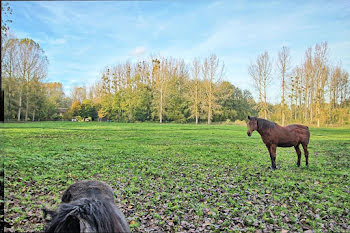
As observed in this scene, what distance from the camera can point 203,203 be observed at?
605 centimetres

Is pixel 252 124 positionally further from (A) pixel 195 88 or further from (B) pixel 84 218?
(A) pixel 195 88

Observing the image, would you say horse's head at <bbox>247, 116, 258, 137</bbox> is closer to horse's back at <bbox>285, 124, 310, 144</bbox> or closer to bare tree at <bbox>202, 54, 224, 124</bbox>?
horse's back at <bbox>285, 124, 310, 144</bbox>

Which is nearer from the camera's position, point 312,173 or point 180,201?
point 180,201

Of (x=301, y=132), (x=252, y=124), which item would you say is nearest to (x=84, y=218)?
(x=252, y=124)

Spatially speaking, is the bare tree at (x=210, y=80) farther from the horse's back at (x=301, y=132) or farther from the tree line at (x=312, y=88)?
the horse's back at (x=301, y=132)

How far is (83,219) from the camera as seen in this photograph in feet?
6.88

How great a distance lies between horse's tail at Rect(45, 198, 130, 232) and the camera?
6.86 ft

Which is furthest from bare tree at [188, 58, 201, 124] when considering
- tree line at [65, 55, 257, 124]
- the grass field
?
the grass field

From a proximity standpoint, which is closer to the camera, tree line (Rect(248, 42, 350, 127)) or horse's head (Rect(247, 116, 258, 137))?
horse's head (Rect(247, 116, 258, 137))

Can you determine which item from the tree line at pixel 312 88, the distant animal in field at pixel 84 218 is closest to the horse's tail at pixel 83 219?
the distant animal in field at pixel 84 218

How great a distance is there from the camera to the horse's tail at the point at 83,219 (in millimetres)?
2090

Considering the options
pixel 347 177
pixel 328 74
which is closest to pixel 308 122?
pixel 328 74

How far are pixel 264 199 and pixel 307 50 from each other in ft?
149

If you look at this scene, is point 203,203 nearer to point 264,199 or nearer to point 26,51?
point 264,199
